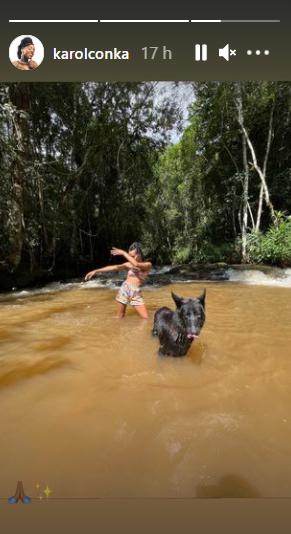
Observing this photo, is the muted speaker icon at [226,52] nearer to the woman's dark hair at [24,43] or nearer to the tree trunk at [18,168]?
the woman's dark hair at [24,43]

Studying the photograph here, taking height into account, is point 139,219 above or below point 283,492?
above

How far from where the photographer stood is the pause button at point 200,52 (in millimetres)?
2396

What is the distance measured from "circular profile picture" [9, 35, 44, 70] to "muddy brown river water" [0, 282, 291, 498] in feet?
9.71

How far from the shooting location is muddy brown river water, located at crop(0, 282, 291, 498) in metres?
1.81

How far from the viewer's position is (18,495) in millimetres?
1454

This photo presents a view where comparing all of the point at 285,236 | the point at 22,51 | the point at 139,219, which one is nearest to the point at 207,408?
the point at 22,51

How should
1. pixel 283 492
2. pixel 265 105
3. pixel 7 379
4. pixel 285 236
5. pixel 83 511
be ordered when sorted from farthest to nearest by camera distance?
pixel 265 105, pixel 285 236, pixel 7 379, pixel 283 492, pixel 83 511

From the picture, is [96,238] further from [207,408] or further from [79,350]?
[207,408]

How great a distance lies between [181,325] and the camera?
12.3ft

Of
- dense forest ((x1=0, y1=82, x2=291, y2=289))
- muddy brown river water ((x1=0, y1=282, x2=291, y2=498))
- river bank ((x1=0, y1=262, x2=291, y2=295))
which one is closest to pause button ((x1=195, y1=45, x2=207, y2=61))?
muddy brown river water ((x1=0, y1=282, x2=291, y2=498))

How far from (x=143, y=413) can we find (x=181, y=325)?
1341 mm

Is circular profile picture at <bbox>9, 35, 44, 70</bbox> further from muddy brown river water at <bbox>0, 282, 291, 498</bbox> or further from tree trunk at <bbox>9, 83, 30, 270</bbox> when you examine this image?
tree trunk at <bbox>9, 83, 30, 270</bbox>

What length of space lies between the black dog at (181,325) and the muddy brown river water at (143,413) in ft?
0.55

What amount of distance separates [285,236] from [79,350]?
45.1 feet
